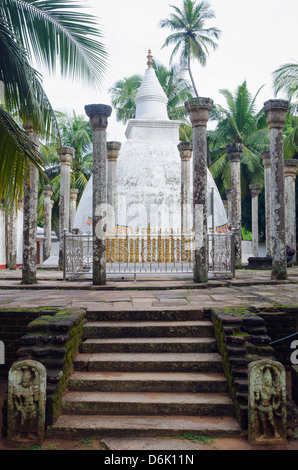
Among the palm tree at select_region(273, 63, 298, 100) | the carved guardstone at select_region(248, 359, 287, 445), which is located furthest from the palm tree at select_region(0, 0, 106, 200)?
the palm tree at select_region(273, 63, 298, 100)

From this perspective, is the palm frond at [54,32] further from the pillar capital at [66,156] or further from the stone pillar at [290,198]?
the stone pillar at [290,198]

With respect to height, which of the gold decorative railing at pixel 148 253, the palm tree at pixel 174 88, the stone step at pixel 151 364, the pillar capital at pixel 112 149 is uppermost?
the palm tree at pixel 174 88

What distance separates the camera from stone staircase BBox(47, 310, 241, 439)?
376cm

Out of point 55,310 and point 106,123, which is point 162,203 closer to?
point 106,123

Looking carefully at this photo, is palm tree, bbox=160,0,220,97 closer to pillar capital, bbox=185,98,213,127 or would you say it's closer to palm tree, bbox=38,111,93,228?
palm tree, bbox=38,111,93,228

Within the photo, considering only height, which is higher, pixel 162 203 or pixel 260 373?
pixel 162 203

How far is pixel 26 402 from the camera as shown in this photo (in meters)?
3.69

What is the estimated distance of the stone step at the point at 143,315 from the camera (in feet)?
17.0

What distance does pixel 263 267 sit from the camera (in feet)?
43.7

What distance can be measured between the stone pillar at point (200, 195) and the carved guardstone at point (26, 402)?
15.9ft

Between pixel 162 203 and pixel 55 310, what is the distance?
12737 millimetres

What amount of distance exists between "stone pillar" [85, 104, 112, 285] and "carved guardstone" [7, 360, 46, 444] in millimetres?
4238

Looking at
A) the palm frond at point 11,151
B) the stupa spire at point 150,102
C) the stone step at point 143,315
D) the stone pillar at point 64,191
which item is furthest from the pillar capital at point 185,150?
the stone step at point 143,315

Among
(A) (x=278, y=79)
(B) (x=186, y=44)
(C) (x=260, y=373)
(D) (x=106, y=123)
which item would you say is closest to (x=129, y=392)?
(C) (x=260, y=373)
